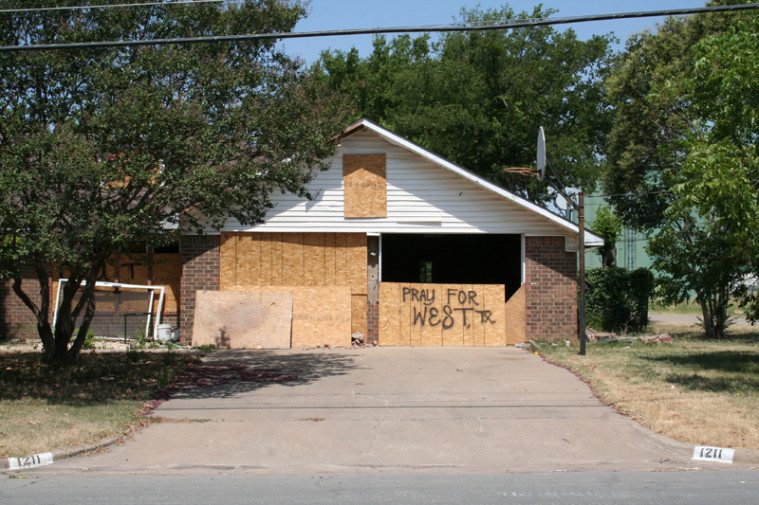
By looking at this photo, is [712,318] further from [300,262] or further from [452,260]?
[300,262]

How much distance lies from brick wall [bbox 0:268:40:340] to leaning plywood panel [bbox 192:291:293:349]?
4.62m

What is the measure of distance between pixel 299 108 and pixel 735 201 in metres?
6.68

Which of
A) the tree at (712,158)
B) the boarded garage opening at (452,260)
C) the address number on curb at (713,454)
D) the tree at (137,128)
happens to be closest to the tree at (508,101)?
the boarded garage opening at (452,260)

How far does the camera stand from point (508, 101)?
34.7m

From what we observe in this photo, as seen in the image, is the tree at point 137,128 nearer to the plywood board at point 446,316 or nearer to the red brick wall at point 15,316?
the plywood board at point 446,316

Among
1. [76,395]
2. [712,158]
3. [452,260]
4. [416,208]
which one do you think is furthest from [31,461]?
[452,260]

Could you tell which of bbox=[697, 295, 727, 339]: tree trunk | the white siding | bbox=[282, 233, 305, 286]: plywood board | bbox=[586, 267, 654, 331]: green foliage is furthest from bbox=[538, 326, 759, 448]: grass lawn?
bbox=[282, 233, 305, 286]: plywood board

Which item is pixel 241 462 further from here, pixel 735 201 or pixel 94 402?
pixel 735 201

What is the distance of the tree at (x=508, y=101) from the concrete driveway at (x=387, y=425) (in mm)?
18754

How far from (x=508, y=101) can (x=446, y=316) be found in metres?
16.8

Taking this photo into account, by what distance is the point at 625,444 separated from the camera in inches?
405

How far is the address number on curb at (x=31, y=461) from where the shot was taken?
9.29m

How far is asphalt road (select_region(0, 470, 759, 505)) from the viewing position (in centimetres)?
793

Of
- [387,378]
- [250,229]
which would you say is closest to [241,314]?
[250,229]
